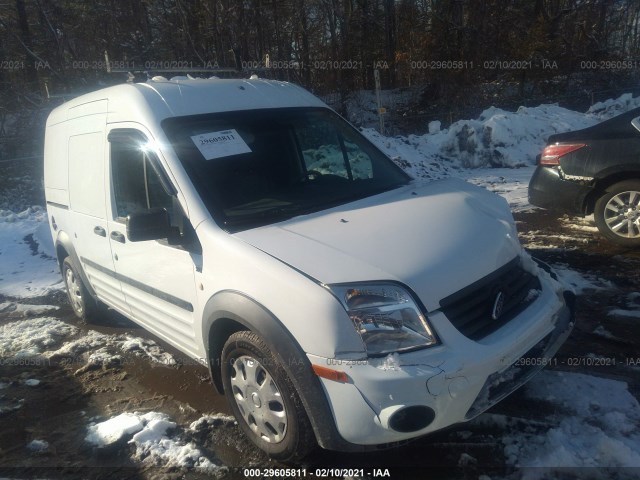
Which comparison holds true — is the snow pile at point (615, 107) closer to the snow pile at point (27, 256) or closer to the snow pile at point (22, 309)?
the snow pile at point (27, 256)

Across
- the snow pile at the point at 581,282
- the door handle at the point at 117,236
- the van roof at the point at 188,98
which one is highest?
the van roof at the point at 188,98

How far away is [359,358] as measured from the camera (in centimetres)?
228

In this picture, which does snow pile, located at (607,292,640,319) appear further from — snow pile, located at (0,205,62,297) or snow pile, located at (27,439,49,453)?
snow pile, located at (0,205,62,297)

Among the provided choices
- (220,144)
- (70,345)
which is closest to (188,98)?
(220,144)

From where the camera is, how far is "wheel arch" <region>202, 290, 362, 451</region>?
2.37m

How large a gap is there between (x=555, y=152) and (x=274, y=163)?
375cm

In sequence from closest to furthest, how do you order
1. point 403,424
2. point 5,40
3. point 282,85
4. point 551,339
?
point 403,424 < point 551,339 < point 282,85 < point 5,40

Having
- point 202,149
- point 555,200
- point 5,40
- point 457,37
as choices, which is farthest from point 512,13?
point 202,149

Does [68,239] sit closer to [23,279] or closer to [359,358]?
[23,279]

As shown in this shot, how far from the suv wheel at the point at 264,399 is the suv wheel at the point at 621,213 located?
14.8 ft

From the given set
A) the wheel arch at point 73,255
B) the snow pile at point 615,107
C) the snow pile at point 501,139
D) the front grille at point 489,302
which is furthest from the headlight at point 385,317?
the snow pile at point 615,107

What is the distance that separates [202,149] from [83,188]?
1669 mm

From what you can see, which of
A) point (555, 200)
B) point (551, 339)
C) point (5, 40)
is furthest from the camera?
point (5, 40)

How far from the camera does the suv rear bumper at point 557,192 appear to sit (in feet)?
18.3
